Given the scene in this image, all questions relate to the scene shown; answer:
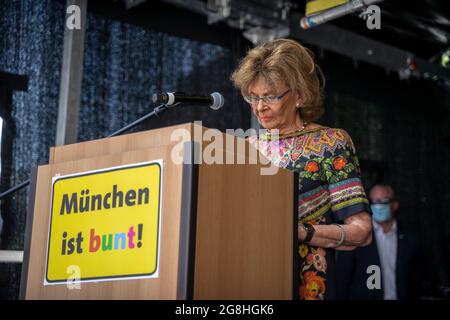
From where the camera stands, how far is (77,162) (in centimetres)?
165

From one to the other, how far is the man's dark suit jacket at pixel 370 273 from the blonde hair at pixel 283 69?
3247 mm

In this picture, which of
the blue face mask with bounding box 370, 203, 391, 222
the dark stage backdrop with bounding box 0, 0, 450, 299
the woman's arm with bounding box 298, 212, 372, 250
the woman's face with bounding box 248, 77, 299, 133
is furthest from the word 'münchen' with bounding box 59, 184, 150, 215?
the blue face mask with bounding box 370, 203, 391, 222

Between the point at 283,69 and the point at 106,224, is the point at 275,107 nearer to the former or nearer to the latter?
the point at 283,69

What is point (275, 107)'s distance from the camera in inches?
87.6

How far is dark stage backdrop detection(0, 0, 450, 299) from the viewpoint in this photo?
4.28 m

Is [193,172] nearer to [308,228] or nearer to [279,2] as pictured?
[308,228]

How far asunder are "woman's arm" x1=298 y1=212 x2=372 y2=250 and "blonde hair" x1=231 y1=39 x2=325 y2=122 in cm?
47

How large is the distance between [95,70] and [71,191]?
10.3ft

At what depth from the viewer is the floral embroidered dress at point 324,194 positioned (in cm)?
204

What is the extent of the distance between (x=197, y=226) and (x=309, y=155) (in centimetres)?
82

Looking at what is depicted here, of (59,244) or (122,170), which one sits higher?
(122,170)
